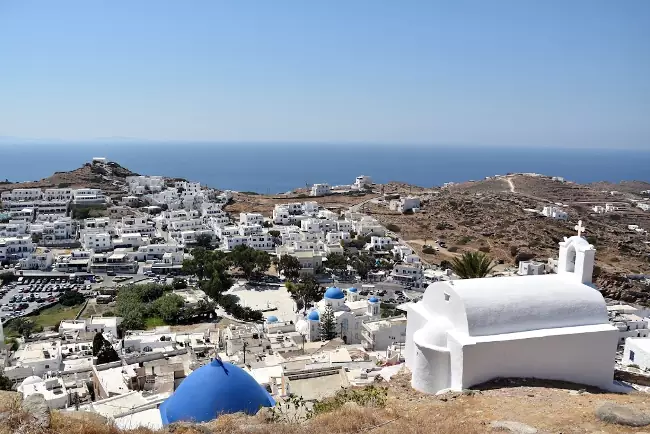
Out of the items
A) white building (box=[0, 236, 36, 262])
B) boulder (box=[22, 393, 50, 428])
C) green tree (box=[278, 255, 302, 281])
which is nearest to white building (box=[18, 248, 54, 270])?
white building (box=[0, 236, 36, 262])

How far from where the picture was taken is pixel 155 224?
59062mm

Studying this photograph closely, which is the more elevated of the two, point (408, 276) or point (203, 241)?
point (203, 241)

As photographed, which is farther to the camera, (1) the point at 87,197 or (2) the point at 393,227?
(1) the point at 87,197

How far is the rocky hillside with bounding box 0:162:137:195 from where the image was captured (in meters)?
73.2

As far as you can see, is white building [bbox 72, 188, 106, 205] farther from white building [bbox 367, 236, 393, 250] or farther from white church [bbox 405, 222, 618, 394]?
white church [bbox 405, 222, 618, 394]

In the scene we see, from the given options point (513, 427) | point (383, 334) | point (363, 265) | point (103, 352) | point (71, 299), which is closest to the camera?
point (513, 427)

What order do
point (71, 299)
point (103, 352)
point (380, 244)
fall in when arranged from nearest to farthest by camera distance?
1. point (103, 352)
2. point (71, 299)
3. point (380, 244)

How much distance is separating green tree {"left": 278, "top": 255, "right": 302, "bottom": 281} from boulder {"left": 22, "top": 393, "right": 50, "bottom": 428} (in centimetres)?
3636

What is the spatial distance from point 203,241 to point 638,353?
136ft

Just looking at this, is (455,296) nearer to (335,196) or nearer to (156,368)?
(156,368)

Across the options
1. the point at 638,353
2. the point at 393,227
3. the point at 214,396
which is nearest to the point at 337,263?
the point at 393,227

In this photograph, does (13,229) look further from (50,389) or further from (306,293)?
(50,389)

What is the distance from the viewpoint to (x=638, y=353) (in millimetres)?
18641

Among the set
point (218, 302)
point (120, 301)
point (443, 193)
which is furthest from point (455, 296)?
point (443, 193)
